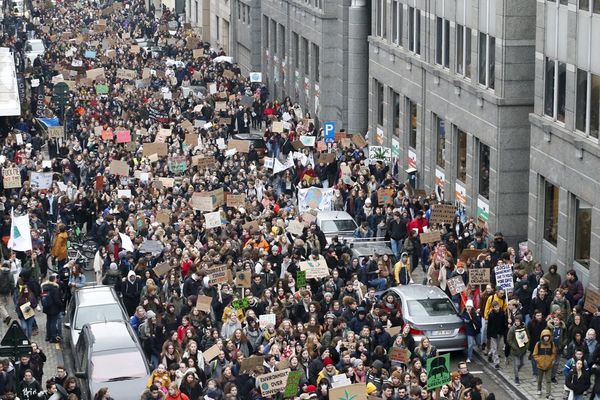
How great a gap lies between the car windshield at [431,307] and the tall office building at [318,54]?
1099 inches

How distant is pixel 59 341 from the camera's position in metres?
32.6

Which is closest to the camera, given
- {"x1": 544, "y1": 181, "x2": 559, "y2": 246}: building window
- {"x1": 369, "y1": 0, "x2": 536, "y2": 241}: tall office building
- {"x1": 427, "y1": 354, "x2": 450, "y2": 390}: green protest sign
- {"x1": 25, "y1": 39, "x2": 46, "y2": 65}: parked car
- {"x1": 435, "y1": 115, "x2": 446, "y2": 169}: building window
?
{"x1": 427, "y1": 354, "x2": 450, "y2": 390}: green protest sign

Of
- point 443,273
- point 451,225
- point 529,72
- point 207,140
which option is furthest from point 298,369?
point 207,140

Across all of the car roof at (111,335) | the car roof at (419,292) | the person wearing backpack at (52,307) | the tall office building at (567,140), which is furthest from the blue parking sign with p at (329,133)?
the car roof at (111,335)

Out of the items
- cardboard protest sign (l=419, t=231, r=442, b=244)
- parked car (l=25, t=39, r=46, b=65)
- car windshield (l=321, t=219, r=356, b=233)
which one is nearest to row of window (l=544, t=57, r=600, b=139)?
cardboard protest sign (l=419, t=231, r=442, b=244)

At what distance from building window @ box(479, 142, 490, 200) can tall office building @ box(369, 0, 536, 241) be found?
1.0 inches

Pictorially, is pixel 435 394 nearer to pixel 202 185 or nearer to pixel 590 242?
pixel 590 242

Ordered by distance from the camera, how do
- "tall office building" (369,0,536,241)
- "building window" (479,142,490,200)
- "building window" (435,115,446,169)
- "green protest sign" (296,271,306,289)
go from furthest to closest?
1. "building window" (435,115,446,169)
2. "building window" (479,142,490,200)
3. "tall office building" (369,0,536,241)
4. "green protest sign" (296,271,306,289)

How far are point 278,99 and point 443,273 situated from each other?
131 ft

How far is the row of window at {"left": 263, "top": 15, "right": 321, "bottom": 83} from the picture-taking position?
63.3 meters

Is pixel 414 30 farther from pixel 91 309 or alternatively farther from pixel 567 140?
pixel 91 309

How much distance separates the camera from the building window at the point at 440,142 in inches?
1764

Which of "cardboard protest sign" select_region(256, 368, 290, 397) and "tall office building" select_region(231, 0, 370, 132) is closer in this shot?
"cardboard protest sign" select_region(256, 368, 290, 397)

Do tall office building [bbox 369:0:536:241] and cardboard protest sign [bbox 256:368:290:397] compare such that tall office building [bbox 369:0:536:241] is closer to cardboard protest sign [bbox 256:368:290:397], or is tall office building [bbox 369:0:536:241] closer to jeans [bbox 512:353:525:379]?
jeans [bbox 512:353:525:379]
